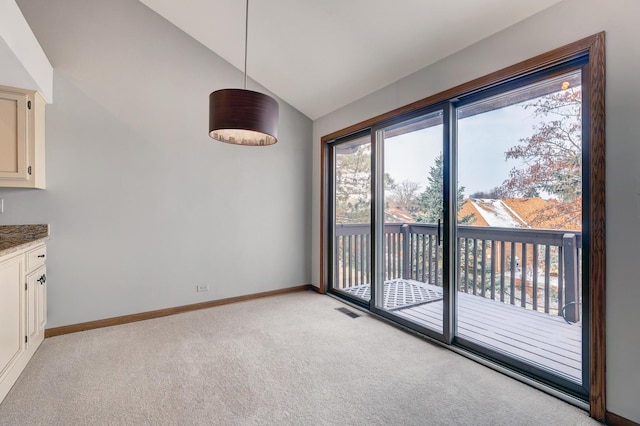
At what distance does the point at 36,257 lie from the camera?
255cm

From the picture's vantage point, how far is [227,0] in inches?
116

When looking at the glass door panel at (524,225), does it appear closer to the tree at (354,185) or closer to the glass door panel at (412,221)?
the glass door panel at (412,221)

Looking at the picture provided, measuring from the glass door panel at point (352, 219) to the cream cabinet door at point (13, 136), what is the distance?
3248 mm

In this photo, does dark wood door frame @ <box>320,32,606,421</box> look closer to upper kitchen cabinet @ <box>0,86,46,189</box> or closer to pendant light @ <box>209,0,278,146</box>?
pendant light @ <box>209,0,278,146</box>

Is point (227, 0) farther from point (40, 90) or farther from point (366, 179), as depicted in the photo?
point (366, 179)

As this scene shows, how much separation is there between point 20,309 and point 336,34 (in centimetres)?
344

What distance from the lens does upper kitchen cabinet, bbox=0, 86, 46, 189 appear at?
2.48 m

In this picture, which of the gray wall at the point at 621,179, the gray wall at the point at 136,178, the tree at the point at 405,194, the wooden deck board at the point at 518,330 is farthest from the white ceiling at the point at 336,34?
the wooden deck board at the point at 518,330

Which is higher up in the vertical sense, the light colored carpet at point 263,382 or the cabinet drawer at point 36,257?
the cabinet drawer at point 36,257

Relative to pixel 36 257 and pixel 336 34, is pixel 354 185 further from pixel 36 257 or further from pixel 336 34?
pixel 36 257

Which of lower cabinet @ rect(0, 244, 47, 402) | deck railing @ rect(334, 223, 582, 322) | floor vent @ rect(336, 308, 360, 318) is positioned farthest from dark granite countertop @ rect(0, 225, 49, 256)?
deck railing @ rect(334, 223, 582, 322)

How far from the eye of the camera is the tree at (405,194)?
10.5ft

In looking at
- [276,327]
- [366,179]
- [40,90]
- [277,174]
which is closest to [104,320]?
[276,327]

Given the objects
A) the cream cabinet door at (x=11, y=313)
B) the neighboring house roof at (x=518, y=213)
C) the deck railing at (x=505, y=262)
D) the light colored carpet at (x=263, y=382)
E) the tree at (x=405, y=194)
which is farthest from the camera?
the tree at (x=405, y=194)
